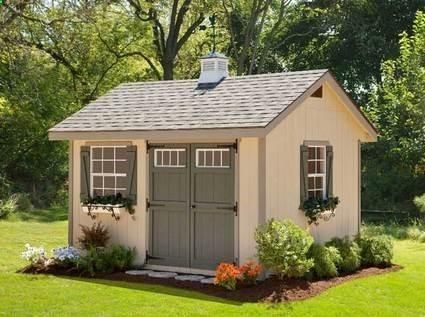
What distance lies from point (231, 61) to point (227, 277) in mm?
25026

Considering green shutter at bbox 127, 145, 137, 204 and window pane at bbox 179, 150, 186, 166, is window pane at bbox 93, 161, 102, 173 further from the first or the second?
window pane at bbox 179, 150, 186, 166

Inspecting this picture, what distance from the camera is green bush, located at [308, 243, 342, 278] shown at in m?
11.7

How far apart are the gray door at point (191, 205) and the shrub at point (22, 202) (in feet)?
41.4

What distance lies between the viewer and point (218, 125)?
11.8 metres

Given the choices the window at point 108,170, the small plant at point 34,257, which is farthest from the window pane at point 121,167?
the small plant at point 34,257

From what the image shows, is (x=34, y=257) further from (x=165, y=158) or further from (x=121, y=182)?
(x=165, y=158)

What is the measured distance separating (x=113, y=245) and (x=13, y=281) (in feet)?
6.92

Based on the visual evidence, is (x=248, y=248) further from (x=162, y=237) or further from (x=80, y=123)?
(x=80, y=123)

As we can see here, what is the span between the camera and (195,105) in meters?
13.1

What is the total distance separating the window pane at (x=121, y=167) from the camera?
13242mm

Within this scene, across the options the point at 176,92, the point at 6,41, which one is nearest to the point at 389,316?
the point at 176,92

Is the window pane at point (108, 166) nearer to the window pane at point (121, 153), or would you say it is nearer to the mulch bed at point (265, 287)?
the window pane at point (121, 153)

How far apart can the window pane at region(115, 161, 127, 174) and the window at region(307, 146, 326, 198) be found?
3.27m

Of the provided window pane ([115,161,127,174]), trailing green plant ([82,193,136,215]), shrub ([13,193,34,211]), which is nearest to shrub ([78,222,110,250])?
trailing green plant ([82,193,136,215])
